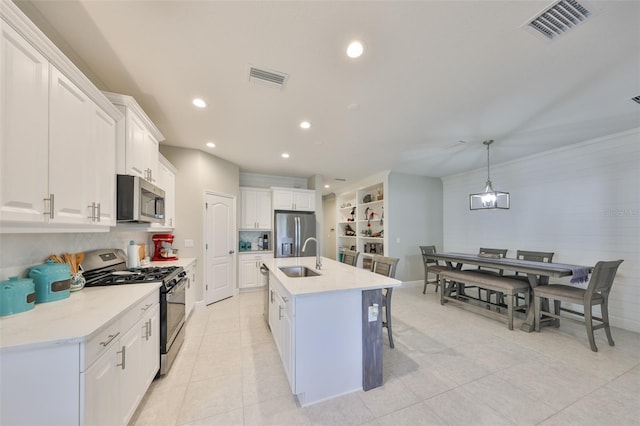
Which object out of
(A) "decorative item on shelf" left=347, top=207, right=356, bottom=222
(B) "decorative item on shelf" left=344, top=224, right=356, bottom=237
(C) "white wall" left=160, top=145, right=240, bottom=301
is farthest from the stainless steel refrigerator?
(A) "decorative item on shelf" left=347, top=207, right=356, bottom=222

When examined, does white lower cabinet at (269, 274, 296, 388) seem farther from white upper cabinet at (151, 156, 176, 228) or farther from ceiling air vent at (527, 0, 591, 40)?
ceiling air vent at (527, 0, 591, 40)

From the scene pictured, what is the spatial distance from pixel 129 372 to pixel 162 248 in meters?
2.43

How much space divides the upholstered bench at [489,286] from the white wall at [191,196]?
A: 440cm

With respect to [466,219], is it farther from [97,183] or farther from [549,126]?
[97,183]

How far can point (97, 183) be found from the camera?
1.73 metres

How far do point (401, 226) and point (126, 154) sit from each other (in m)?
5.07

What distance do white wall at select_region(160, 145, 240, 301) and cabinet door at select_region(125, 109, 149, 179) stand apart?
1638 mm

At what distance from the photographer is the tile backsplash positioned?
56.3 inches

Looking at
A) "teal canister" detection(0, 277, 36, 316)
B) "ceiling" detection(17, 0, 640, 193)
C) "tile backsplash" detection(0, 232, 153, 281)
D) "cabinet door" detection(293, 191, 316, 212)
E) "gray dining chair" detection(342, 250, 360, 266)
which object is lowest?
"gray dining chair" detection(342, 250, 360, 266)

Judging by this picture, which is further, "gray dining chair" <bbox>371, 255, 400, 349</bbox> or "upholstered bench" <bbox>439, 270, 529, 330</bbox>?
"upholstered bench" <bbox>439, 270, 529, 330</bbox>

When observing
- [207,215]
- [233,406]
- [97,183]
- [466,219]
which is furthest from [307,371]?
[466,219]

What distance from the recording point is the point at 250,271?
5.06 meters

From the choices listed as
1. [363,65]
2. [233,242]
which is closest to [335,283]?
[363,65]

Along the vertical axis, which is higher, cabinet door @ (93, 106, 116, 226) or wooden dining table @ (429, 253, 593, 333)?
cabinet door @ (93, 106, 116, 226)
